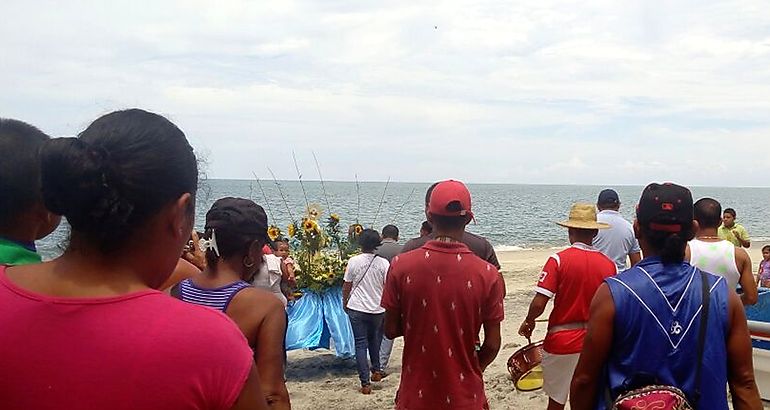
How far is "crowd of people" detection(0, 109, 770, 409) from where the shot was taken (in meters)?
1.36

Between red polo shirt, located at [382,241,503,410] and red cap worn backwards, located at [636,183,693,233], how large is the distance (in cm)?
110

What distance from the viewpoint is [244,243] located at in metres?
2.97

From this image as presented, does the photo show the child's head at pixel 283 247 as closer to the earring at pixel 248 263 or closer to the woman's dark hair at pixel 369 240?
the woman's dark hair at pixel 369 240

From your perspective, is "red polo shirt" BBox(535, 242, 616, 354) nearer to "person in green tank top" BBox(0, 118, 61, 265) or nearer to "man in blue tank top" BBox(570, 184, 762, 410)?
"man in blue tank top" BBox(570, 184, 762, 410)

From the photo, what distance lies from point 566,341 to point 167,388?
4.20 meters

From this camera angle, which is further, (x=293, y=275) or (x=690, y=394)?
(x=293, y=275)

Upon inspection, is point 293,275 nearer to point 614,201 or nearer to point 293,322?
point 293,322

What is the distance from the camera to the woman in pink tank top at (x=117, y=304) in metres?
1.34

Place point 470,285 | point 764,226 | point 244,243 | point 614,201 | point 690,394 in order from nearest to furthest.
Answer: point 690,394 → point 244,243 → point 470,285 → point 614,201 → point 764,226

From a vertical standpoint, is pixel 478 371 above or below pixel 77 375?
below

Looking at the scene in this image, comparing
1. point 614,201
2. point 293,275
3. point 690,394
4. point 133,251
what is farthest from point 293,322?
point 133,251

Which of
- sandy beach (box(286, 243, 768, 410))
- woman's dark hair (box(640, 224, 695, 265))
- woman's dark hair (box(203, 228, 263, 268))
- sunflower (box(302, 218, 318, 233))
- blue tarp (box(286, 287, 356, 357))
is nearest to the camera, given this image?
woman's dark hair (box(640, 224, 695, 265))

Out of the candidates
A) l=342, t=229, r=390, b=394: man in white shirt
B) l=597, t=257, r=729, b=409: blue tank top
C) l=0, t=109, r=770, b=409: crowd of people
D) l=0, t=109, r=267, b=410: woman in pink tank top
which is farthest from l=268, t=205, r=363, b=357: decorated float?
l=0, t=109, r=267, b=410: woman in pink tank top

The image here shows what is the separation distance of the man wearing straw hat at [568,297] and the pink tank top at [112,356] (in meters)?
3.97
